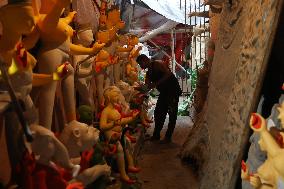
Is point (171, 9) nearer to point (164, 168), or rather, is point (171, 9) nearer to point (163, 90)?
point (163, 90)

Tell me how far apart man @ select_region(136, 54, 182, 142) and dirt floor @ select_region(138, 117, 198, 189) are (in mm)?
284

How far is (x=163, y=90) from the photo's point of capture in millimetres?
6512

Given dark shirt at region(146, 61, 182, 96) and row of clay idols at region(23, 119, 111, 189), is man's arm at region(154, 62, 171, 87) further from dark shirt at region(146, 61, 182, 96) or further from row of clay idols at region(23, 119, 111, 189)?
row of clay idols at region(23, 119, 111, 189)

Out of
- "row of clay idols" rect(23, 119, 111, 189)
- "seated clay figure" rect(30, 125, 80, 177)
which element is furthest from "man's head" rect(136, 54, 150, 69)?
"seated clay figure" rect(30, 125, 80, 177)

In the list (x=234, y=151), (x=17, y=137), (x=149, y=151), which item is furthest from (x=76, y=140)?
(x=149, y=151)

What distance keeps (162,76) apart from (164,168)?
5.78 ft

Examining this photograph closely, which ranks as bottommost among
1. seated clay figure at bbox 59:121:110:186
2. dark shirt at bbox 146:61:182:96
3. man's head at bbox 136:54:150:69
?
dark shirt at bbox 146:61:182:96

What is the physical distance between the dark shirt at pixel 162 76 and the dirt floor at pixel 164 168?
32.9 inches

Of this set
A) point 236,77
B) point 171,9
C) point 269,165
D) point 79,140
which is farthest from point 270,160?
point 171,9

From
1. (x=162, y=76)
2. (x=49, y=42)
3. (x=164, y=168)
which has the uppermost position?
(x=49, y=42)

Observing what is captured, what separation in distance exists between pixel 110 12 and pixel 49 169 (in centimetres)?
197

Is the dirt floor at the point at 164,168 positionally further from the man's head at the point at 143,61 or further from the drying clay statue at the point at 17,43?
the drying clay statue at the point at 17,43

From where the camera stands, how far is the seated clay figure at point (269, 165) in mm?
1671

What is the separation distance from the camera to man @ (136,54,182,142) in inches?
252
